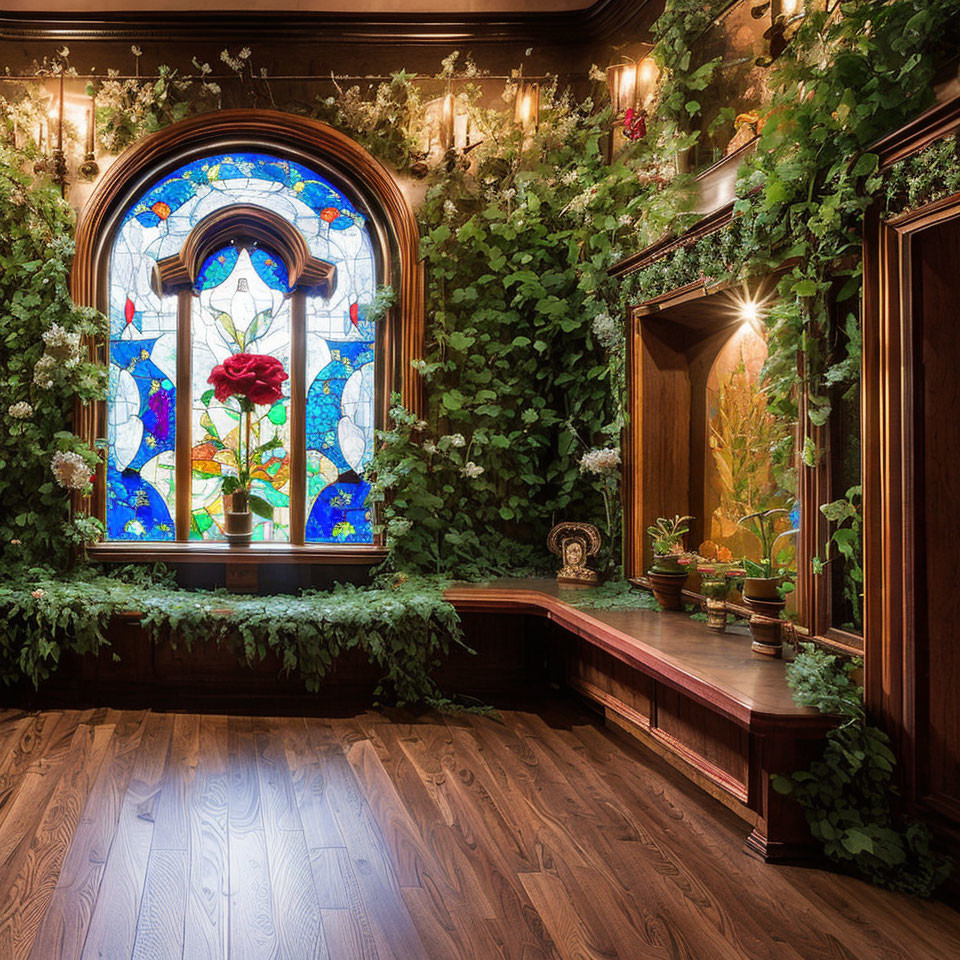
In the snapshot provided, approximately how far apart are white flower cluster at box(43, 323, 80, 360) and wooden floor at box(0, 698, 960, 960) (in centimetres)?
188

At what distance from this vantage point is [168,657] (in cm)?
414

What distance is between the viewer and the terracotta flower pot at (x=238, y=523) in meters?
4.44

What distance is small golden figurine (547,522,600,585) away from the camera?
4.13m

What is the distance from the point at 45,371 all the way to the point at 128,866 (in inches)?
109

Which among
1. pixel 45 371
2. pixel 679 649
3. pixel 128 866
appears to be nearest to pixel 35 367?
pixel 45 371

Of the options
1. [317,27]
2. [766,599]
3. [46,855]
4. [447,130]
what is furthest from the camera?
[317,27]

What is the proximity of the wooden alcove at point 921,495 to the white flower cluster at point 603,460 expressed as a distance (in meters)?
1.69

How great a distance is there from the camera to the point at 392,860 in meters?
2.42

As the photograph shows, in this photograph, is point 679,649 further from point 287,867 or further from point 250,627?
point 250,627

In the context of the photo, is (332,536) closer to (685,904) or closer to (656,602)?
(656,602)

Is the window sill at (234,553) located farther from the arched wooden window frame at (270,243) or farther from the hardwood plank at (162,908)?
the hardwood plank at (162,908)

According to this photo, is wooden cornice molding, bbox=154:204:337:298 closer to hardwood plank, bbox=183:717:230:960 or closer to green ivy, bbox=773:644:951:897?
hardwood plank, bbox=183:717:230:960

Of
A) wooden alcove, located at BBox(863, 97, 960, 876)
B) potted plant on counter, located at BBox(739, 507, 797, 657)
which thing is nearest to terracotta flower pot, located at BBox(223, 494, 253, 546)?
potted plant on counter, located at BBox(739, 507, 797, 657)

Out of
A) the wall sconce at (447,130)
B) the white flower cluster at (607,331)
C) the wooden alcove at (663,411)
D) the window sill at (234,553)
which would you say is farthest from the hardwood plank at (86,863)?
the wall sconce at (447,130)
